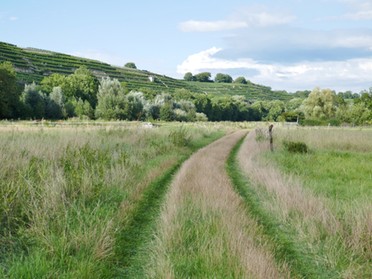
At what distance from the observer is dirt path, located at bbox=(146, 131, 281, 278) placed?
4.61 meters

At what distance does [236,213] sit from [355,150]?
16985mm

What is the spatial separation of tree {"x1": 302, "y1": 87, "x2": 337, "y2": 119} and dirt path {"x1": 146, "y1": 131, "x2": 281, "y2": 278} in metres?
77.4

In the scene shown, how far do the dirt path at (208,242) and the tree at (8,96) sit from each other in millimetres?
53394

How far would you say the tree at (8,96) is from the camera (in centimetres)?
5512

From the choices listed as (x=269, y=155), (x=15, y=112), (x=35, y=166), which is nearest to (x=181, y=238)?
(x=35, y=166)

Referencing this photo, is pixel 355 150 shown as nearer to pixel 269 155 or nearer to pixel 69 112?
pixel 269 155

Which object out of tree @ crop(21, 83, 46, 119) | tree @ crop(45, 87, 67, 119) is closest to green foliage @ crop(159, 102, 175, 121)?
tree @ crop(45, 87, 67, 119)

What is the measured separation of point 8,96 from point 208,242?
188 feet

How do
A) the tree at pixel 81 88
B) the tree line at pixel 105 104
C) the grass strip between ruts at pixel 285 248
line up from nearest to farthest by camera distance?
1. the grass strip between ruts at pixel 285 248
2. the tree line at pixel 105 104
3. the tree at pixel 81 88

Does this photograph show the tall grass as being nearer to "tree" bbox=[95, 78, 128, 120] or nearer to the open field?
the open field

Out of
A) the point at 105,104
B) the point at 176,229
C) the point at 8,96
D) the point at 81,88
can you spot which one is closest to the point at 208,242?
the point at 176,229

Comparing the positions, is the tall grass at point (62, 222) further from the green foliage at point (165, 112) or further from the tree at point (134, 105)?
A: the green foliage at point (165, 112)

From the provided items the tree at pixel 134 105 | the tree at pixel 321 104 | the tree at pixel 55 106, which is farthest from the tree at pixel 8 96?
the tree at pixel 321 104

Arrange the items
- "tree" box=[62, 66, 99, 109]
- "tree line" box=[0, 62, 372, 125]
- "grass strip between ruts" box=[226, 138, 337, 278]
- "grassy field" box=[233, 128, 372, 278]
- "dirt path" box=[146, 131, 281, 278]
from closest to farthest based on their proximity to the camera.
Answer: "dirt path" box=[146, 131, 281, 278], "grass strip between ruts" box=[226, 138, 337, 278], "grassy field" box=[233, 128, 372, 278], "tree line" box=[0, 62, 372, 125], "tree" box=[62, 66, 99, 109]
